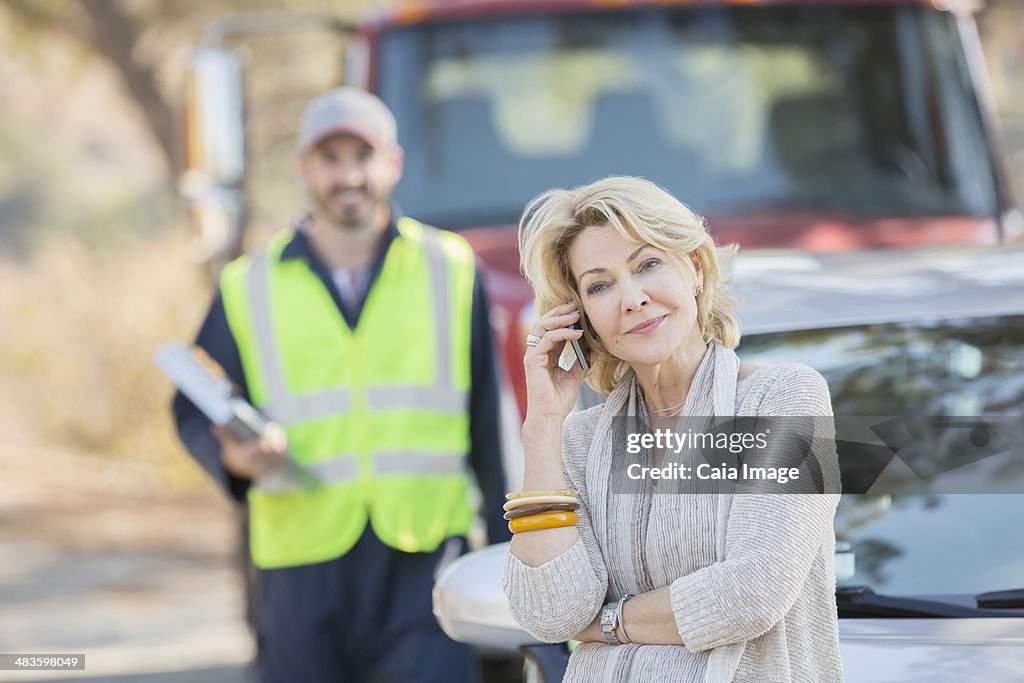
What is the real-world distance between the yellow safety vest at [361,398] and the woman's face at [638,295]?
1.95m

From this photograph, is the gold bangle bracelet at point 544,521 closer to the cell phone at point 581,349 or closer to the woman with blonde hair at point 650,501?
the woman with blonde hair at point 650,501

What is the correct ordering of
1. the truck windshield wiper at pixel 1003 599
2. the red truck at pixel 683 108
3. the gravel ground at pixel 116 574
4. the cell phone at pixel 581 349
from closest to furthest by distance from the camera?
the cell phone at pixel 581 349
the truck windshield wiper at pixel 1003 599
the red truck at pixel 683 108
the gravel ground at pixel 116 574

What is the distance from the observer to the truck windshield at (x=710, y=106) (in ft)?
21.2

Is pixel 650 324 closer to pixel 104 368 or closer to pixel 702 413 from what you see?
pixel 702 413

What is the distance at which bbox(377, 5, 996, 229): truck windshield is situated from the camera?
21.2 feet

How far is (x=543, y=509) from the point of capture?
8.97 feet

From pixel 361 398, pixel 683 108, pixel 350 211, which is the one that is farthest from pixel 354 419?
pixel 683 108

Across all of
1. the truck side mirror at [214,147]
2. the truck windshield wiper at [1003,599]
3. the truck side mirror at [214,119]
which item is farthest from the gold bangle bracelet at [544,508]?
the truck side mirror at [214,119]

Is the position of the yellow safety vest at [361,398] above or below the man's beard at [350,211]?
below

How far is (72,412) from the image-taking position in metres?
14.5

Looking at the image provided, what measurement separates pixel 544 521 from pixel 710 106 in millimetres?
4079

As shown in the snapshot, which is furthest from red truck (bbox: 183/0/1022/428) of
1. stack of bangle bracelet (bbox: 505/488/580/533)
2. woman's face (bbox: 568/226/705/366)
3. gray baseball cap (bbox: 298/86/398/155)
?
stack of bangle bracelet (bbox: 505/488/580/533)

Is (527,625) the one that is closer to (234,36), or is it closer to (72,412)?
(234,36)

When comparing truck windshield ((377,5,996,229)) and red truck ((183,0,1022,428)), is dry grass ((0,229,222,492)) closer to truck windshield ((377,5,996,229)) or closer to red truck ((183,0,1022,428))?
red truck ((183,0,1022,428))
